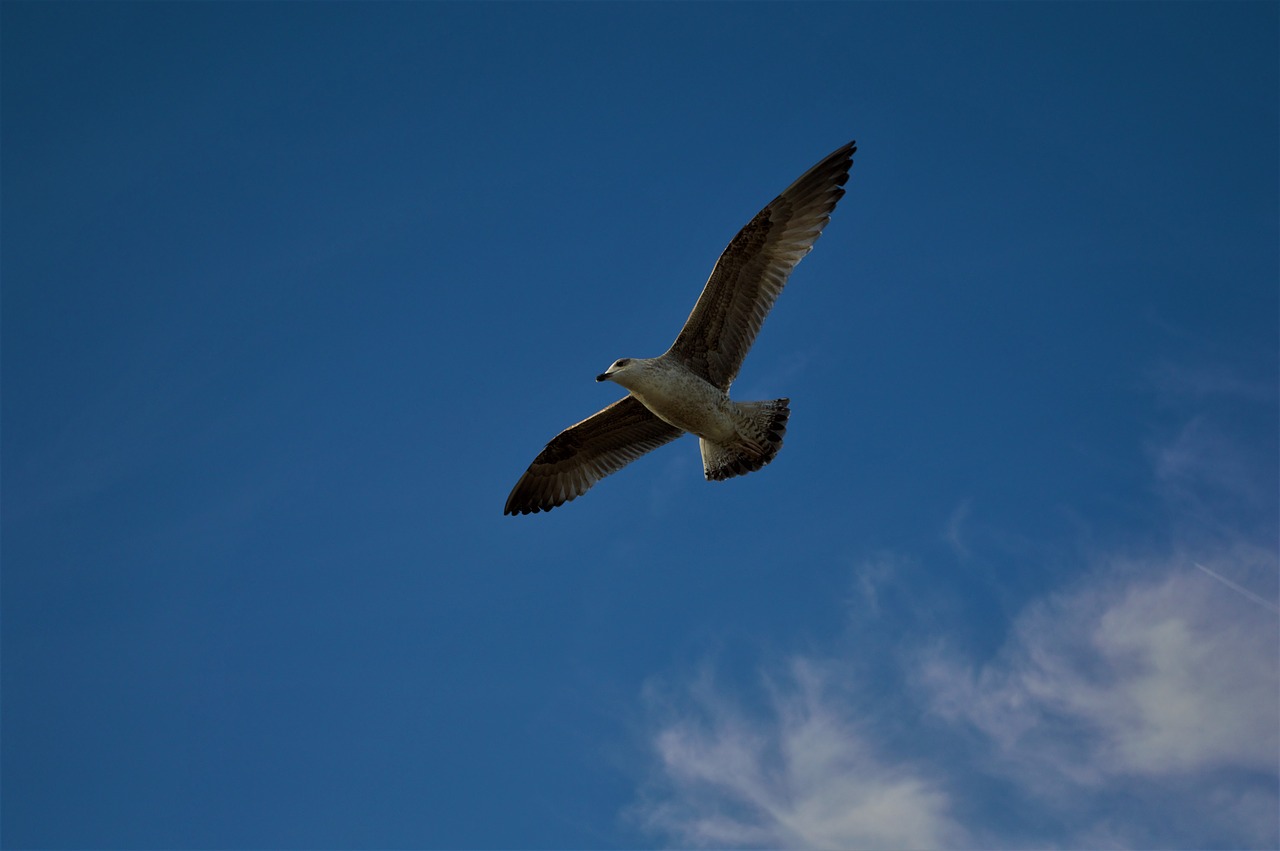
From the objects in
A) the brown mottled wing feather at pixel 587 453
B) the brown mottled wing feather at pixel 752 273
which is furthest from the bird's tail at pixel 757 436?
the brown mottled wing feather at pixel 587 453

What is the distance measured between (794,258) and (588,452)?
3818 mm

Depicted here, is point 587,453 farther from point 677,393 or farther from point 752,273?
point 752,273

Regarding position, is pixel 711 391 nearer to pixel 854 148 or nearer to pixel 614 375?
pixel 614 375

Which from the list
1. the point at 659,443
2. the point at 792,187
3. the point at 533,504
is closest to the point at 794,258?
the point at 792,187

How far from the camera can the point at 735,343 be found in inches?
637

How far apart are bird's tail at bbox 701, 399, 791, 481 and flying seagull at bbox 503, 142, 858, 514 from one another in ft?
0.04

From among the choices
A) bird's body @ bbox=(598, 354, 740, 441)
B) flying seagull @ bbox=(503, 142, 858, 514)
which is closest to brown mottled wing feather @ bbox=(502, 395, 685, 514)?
flying seagull @ bbox=(503, 142, 858, 514)

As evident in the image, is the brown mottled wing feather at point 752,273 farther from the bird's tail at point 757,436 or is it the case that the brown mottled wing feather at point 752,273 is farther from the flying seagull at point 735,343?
the bird's tail at point 757,436

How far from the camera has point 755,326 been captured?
52.9ft

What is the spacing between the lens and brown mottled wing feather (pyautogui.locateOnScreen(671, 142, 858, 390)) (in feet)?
52.2

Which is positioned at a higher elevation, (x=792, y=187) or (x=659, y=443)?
(x=792, y=187)

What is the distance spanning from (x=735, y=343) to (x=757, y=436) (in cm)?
110

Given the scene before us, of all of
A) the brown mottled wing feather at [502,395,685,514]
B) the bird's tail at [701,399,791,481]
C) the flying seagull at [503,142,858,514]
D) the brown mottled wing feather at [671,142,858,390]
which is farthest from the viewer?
the brown mottled wing feather at [502,395,685,514]

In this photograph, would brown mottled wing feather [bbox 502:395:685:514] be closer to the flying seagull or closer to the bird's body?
the flying seagull
